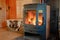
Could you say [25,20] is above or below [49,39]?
above

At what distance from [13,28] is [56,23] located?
171 cm

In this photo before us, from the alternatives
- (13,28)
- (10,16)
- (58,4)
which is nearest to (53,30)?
(58,4)

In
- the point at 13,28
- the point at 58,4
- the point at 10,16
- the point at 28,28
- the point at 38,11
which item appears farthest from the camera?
the point at 10,16

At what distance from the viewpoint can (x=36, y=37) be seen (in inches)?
132

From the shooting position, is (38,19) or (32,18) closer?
(38,19)

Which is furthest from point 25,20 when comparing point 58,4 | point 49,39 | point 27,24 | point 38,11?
point 58,4

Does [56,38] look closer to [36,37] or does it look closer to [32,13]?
[36,37]

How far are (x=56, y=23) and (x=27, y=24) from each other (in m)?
0.92

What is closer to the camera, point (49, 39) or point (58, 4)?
point (49, 39)

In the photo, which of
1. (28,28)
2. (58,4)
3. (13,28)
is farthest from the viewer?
(13,28)

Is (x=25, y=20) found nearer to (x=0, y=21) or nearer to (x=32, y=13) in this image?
(x=32, y=13)

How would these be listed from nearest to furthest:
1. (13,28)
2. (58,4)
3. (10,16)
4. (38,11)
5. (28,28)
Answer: (38,11) → (28,28) → (58,4) → (13,28) → (10,16)

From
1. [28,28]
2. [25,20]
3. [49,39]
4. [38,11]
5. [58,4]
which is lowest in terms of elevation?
[49,39]

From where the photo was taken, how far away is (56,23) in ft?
11.9
